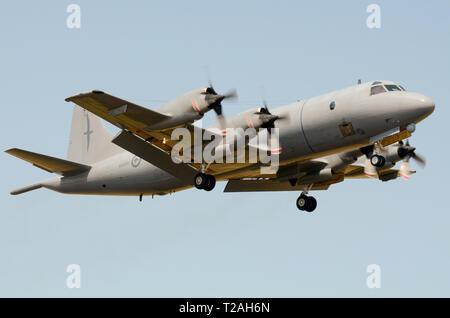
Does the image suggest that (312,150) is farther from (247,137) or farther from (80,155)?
(80,155)

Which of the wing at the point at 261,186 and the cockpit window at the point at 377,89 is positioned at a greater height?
the cockpit window at the point at 377,89

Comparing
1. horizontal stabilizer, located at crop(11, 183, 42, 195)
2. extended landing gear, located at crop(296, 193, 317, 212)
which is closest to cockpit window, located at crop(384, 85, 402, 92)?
extended landing gear, located at crop(296, 193, 317, 212)

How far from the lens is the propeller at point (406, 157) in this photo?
3572 cm

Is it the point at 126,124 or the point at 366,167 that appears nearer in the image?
the point at 126,124

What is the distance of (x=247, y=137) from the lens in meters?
31.3

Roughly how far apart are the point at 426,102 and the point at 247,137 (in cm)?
727

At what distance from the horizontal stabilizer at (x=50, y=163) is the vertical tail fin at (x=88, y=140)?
125cm

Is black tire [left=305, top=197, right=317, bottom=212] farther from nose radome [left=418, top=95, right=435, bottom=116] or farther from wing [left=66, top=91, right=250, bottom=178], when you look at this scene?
nose radome [left=418, top=95, right=435, bottom=116]

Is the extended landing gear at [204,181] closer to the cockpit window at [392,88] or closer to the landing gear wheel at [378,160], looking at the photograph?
the landing gear wheel at [378,160]

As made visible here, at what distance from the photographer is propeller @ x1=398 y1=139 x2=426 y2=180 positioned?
3572 centimetres

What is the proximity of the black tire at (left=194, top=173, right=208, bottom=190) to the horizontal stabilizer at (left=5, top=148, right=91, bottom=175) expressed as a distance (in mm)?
7203

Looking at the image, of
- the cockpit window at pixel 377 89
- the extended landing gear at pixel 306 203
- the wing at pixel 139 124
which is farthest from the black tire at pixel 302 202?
the cockpit window at pixel 377 89
